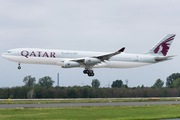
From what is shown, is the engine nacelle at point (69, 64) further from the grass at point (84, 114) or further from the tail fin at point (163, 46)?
the tail fin at point (163, 46)

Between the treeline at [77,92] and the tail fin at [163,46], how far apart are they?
30.3 metres

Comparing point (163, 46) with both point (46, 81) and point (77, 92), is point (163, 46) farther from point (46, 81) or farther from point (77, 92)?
point (46, 81)

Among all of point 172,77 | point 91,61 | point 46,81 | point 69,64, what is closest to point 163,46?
point 91,61

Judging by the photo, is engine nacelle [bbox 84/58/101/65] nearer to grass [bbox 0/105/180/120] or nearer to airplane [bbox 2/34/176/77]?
airplane [bbox 2/34/176/77]

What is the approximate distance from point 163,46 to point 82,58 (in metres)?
20.0

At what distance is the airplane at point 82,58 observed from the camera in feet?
172

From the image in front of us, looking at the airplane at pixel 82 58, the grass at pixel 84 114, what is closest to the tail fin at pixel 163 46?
the airplane at pixel 82 58

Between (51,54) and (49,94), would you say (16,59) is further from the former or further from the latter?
(49,94)

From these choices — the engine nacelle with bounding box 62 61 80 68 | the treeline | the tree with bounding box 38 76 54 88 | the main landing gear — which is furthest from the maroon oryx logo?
the tree with bounding box 38 76 54 88

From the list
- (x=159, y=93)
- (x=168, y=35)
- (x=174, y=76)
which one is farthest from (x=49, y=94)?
(x=174, y=76)

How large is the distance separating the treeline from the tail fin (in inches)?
1194

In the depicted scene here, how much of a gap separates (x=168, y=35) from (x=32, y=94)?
45.7 m

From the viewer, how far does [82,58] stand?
53469mm

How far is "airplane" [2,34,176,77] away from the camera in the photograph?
172ft
